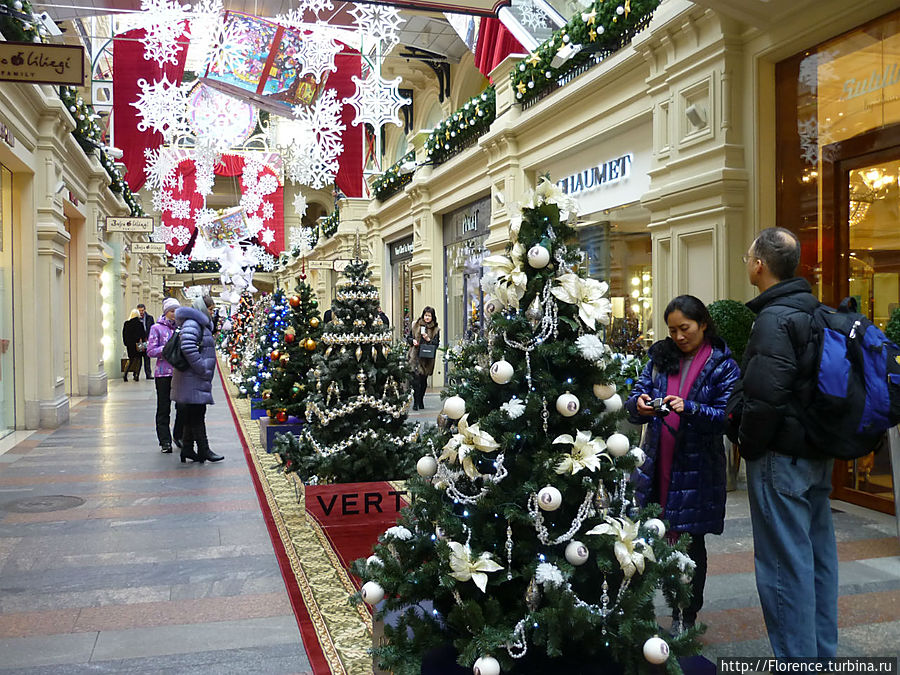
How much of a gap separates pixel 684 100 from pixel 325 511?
509 centimetres

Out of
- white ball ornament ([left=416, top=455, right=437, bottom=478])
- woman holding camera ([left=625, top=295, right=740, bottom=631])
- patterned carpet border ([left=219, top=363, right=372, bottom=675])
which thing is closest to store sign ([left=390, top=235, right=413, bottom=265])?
patterned carpet border ([left=219, top=363, right=372, bottom=675])

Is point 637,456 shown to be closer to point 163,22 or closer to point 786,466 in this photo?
point 786,466

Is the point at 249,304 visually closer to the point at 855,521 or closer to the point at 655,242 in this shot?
the point at 655,242

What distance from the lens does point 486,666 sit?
7.66 ft

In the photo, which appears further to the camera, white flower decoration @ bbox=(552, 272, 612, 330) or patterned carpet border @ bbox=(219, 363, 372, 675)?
patterned carpet border @ bbox=(219, 363, 372, 675)

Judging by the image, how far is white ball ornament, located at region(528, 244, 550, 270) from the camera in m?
2.69

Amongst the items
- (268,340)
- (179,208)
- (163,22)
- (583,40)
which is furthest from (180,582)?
(179,208)

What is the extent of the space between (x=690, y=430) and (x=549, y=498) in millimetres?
991

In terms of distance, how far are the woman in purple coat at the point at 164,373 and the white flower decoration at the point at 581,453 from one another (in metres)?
6.64

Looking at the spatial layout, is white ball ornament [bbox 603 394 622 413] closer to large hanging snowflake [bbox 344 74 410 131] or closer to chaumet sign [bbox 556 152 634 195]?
chaumet sign [bbox 556 152 634 195]

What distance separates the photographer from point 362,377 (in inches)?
233

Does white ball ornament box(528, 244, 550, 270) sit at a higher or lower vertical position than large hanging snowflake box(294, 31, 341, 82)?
lower

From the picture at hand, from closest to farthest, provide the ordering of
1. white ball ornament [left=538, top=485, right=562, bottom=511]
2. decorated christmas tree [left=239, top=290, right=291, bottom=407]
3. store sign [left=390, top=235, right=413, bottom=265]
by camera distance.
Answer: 1. white ball ornament [left=538, top=485, right=562, bottom=511]
2. decorated christmas tree [left=239, top=290, right=291, bottom=407]
3. store sign [left=390, top=235, right=413, bottom=265]

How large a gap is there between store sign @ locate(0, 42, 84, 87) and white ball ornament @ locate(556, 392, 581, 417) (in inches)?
213
